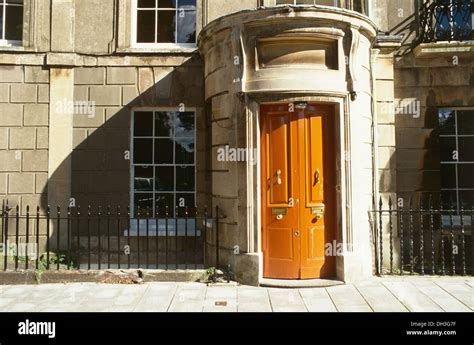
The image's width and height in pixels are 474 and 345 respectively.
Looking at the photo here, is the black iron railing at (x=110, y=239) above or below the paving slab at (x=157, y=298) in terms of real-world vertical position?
above

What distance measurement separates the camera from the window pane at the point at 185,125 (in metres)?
9.48

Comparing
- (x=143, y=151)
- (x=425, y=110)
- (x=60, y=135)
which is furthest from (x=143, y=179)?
(x=425, y=110)

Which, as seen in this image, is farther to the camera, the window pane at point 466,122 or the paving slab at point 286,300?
the window pane at point 466,122

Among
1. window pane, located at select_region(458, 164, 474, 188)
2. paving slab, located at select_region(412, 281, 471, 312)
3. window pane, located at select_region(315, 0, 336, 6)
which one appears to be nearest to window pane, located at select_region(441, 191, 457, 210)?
window pane, located at select_region(458, 164, 474, 188)

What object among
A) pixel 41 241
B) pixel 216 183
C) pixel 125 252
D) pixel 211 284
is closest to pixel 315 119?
pixel 216 183

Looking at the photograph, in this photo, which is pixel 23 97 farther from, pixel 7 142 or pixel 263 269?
pixel 263 269

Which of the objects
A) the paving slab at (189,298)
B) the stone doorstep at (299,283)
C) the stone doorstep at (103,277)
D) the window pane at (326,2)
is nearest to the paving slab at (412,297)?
the stone doorstep at (299,283)

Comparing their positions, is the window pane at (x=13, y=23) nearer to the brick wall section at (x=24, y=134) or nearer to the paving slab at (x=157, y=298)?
the brick wall section at (x=24, y=134)

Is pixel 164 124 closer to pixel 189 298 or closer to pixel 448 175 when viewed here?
pixel 189 298

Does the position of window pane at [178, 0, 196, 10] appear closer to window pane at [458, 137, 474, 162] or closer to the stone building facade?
the stone building facade

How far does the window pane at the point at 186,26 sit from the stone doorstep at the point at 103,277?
5.31 meters

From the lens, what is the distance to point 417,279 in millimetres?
7543

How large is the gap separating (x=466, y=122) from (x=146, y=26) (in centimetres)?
769

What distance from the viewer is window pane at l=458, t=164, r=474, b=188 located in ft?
31.3
